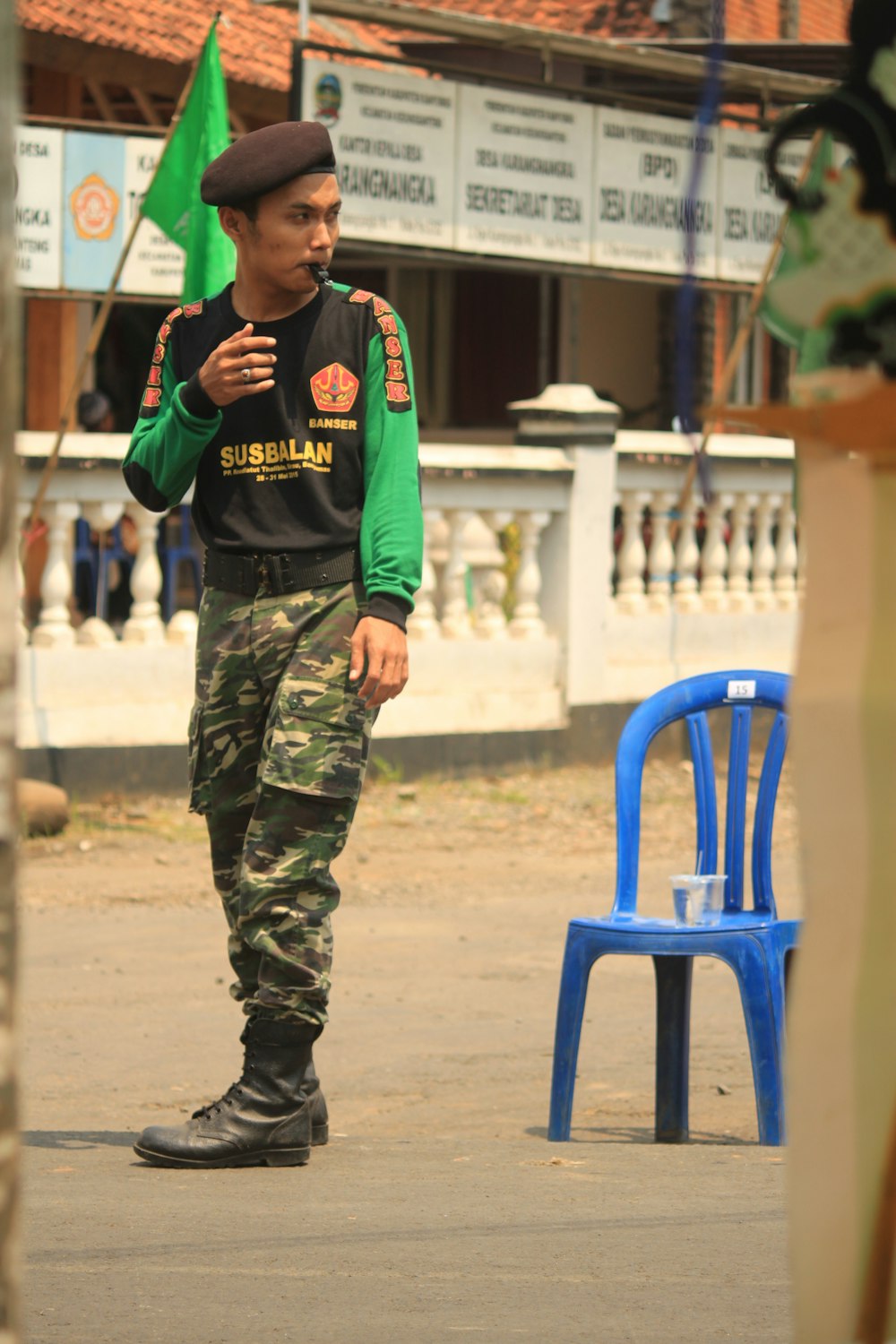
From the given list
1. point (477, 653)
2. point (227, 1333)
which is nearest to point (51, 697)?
point (477, 653)

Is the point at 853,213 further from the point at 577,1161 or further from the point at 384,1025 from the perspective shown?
the point at 384,1025

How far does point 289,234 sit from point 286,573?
2.25 ft

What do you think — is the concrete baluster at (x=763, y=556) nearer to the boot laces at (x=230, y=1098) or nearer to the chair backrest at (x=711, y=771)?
the chair backrest at (x=711, y=771)

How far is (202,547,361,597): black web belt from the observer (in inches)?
175

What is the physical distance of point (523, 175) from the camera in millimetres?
13203

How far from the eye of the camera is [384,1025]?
6379 millimetres

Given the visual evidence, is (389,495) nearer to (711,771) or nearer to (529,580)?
(711,771)

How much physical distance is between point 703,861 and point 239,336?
6.18 ft

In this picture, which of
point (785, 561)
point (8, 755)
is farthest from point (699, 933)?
point (785, 561)

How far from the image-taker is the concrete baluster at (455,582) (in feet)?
35.9

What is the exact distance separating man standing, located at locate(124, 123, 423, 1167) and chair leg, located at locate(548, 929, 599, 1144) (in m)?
0.68

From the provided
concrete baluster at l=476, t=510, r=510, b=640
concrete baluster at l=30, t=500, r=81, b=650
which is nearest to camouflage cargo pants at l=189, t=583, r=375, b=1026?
concrete baluster at l=30, t=500, r=81, b=650

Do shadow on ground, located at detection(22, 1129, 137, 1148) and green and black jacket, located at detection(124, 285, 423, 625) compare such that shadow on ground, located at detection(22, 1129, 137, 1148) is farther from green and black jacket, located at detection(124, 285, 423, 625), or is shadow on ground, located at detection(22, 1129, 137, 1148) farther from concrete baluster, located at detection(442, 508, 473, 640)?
concrete baluster, located at detection(442, 508, 473, 640)

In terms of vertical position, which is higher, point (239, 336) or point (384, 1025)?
point (239, 336)
